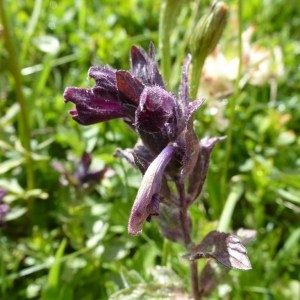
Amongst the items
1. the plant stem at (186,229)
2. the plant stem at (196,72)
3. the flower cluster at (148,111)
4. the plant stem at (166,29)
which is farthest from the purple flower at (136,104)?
the plant stem at (166,29)

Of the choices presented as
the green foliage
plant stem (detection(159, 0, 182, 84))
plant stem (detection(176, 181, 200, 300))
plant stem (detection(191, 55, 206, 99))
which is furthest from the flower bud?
plant stem (detection(176, 181, 200, 300))

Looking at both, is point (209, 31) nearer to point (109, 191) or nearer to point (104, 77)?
point (104, 77)

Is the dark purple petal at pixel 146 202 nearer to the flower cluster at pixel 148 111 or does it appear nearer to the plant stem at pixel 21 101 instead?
the flower cluster at pixel 148 111

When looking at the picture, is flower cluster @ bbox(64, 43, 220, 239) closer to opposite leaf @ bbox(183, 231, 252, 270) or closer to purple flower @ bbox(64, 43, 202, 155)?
purple flower @ bbox(64, 43, 202, 155)

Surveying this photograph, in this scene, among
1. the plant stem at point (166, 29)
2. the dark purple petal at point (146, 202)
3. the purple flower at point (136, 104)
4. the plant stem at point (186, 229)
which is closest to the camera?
the dark purple petal at point (146, 202)

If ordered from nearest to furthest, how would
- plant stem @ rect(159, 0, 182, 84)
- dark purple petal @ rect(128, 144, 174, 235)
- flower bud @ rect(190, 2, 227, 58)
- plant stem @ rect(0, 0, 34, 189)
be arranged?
dark purple petal @ rect(128, 144, 174, 235) → flower bud @ rect(190, 2, 227, 58) → plant stem @ rect(159, 0, 182, 84) → plant stem @ rect(0, 0, 34, 189)

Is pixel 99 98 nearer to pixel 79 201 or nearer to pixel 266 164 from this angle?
pixel 79 201
